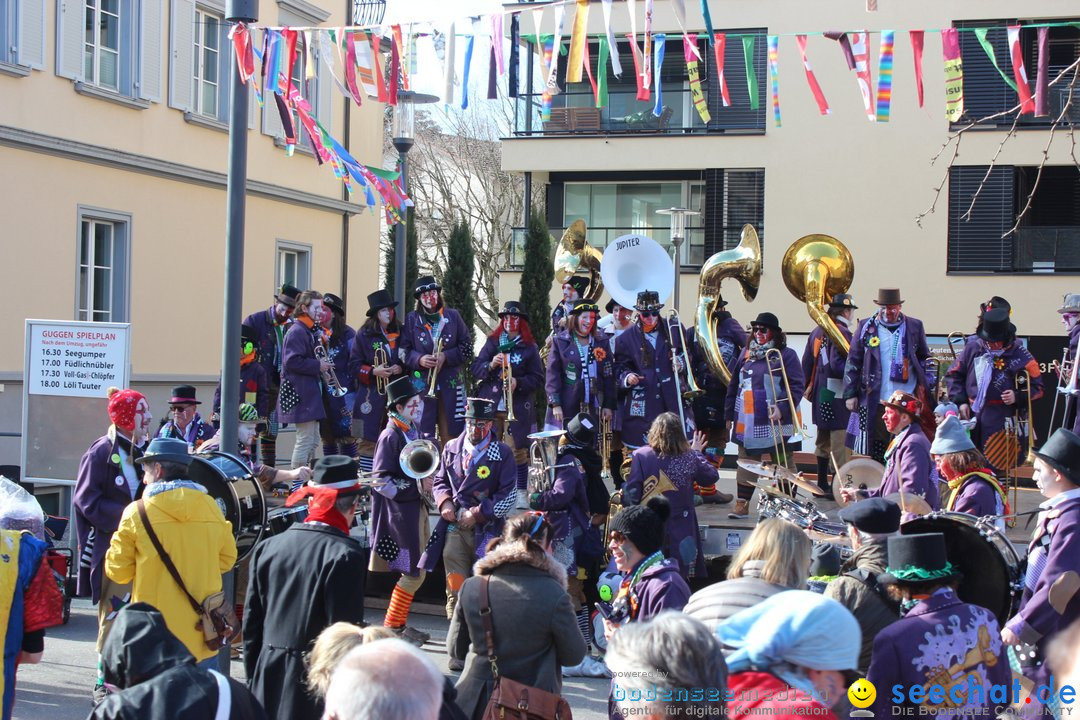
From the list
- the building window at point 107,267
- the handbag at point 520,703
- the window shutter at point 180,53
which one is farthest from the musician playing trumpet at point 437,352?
the window shutter at point 180,53

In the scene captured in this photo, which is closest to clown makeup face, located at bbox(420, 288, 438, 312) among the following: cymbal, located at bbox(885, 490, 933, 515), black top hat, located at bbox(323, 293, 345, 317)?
black top hat, located at bbox(323, 293, 345, 317)

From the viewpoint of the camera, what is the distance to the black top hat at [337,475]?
5.54 meters

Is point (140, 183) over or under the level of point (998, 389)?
over

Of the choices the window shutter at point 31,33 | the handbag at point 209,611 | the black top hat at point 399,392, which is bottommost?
the handbag at point 209,611

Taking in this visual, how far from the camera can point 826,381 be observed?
1154 centimetres

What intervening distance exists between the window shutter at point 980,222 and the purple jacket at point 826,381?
40.9 ft

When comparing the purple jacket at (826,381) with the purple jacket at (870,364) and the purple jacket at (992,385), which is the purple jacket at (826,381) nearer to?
the purple jacket at (870,364)

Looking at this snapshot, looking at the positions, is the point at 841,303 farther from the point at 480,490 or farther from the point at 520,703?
the point at 520,703

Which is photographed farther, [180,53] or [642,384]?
[180,53]

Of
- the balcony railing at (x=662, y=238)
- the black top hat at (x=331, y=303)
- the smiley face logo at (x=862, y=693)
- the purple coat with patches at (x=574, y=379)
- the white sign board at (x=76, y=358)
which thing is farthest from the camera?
the balcony railing at (x=662, y=238)

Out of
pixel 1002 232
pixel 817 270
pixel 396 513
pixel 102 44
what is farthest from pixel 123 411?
pixel 1002 232

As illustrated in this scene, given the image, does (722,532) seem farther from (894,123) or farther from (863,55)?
(894,123)

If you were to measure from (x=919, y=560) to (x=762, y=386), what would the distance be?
6464 mm

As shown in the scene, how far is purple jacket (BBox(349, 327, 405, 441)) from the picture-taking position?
11.5 m
